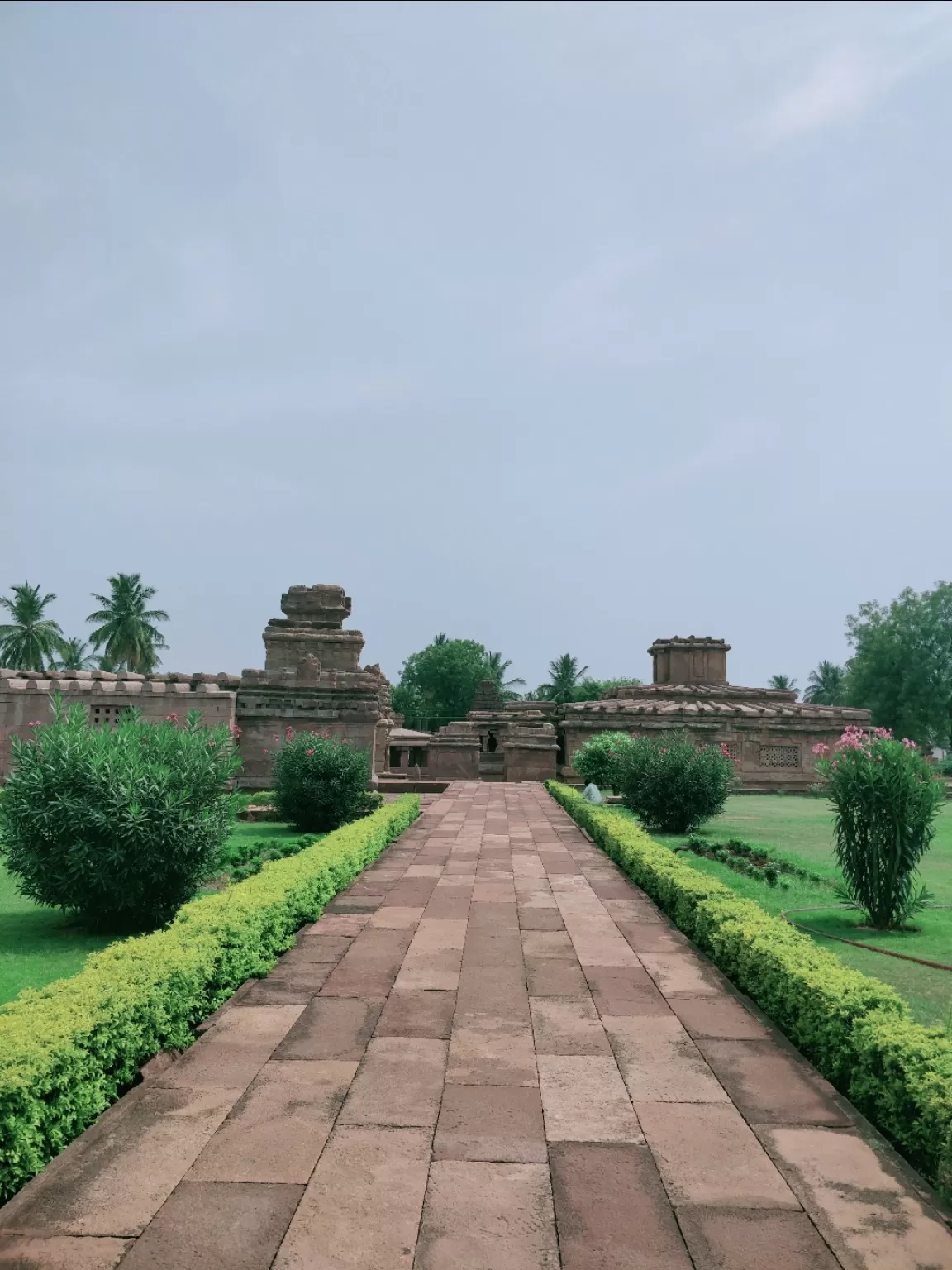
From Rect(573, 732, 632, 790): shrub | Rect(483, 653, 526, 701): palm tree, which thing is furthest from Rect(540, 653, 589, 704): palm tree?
Rect(573, 732, 632, 790): shrub

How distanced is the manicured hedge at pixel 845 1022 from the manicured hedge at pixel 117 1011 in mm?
2748

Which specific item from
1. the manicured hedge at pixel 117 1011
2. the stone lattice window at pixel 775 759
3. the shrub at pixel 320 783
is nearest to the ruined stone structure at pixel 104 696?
the shrub at pixel 320 783

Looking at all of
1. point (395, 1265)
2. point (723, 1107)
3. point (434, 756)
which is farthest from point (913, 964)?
point (434, 756)

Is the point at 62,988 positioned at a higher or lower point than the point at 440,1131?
higher

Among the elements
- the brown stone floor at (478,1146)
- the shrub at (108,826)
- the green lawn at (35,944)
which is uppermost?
the shrub at (108,826)

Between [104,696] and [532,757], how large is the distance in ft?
39.3

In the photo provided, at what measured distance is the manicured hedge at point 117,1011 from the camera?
9.36 ft

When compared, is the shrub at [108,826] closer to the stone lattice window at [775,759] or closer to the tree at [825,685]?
the stone lattice window at [775,759]

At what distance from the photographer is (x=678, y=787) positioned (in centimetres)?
1284

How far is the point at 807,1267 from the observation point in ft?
7.69

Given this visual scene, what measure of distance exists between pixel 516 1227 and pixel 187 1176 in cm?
105

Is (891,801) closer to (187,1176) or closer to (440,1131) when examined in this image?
(440,1131)

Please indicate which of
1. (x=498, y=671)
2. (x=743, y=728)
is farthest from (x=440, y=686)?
(x=743, y=728)

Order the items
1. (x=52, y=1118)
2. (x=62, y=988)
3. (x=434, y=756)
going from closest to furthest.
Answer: (x=52, y=1118)
(x=62, y=988)
(x=434, y=756)
